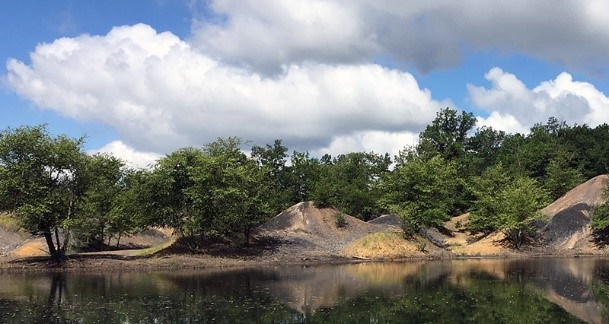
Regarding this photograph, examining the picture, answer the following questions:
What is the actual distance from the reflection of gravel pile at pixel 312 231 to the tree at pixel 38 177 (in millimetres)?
23705

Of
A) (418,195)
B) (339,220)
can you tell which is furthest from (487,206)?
(339,220)

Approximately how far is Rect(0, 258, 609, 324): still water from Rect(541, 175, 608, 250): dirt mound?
23.0 meters

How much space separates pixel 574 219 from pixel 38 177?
→ 213 feet

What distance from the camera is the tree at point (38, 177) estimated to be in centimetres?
4922

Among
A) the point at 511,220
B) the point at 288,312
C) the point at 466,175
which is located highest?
the point at 466,175

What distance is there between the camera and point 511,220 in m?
71.1

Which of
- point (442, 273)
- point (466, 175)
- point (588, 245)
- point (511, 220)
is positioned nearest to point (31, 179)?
point (442, 273)

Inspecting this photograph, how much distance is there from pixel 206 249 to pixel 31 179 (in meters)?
19.0

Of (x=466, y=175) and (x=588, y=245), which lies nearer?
(x=588, y=245)

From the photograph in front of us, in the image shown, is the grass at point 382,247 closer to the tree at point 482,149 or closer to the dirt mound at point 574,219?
the dirt mound at point 574,219

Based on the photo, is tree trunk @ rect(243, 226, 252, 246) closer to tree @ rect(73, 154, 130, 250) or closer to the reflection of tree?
tree @ rect(73, 154, 130, 250)

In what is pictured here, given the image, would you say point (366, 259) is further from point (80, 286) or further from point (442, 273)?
point (80, 286)

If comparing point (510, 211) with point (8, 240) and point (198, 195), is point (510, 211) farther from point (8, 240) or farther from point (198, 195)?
point (8, 240)

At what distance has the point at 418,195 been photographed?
7231cm
